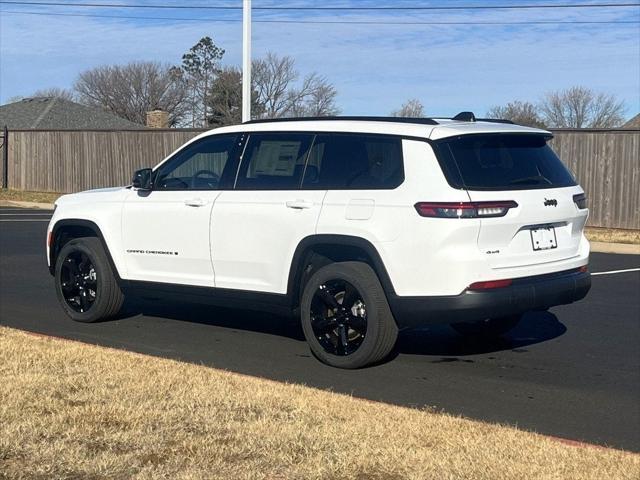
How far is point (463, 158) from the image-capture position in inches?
280

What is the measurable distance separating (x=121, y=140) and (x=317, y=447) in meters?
27.6

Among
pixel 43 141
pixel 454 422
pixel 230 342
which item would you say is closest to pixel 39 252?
pixel 230 342

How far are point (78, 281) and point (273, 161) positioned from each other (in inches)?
100

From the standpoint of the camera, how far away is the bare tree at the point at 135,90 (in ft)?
250

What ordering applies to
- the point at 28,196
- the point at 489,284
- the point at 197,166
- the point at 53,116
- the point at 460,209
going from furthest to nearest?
the point at 53,116, the point at 28,196, the point at 197,166, the point at 489,284, the point at 460,209

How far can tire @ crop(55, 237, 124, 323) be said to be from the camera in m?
9.02

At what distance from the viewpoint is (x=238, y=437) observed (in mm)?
5133

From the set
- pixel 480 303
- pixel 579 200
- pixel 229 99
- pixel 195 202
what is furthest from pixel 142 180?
pixel 229 99

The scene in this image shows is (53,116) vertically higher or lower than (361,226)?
higher

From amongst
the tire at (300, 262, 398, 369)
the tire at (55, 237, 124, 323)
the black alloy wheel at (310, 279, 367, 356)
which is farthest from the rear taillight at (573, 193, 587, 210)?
the tire at (55, 237, 124, 323)

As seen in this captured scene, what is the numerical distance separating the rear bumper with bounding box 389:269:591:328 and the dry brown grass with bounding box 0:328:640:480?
41.4 inches

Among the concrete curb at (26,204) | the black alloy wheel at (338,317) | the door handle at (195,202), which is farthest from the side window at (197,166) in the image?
the concrete curb at (26,204)

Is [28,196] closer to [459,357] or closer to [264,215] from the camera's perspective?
[264,215]

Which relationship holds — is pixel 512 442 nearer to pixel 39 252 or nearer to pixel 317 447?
pixel 317 447
